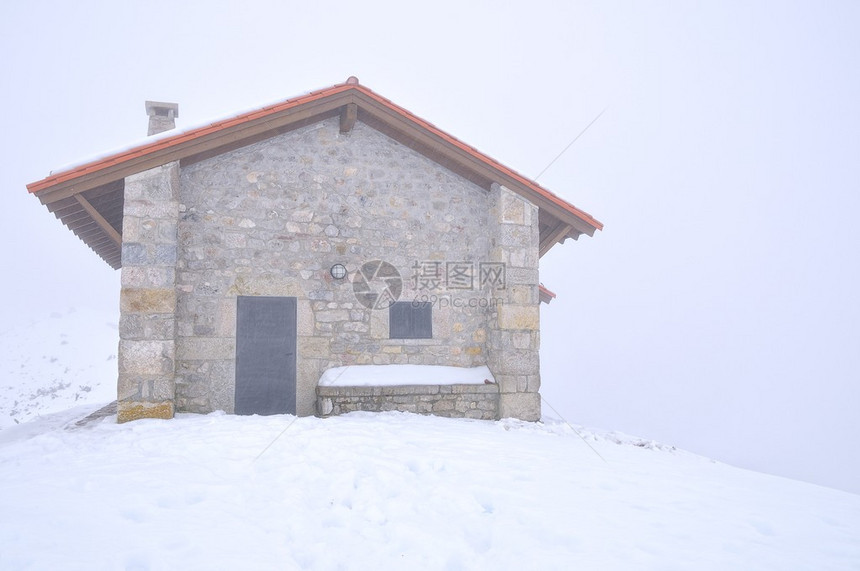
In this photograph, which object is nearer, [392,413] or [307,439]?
[307,439]

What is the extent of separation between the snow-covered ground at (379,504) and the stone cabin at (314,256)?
41.1 inches

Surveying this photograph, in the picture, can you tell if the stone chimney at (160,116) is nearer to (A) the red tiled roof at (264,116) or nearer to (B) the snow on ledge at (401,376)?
(A) the red tiled roof at (264,116)

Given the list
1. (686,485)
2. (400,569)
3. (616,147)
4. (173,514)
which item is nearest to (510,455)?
(686,485)

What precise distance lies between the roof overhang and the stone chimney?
2514 millimetres

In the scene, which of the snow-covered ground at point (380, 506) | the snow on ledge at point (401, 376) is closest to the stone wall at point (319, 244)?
the snow on ledge at point (401, 376)

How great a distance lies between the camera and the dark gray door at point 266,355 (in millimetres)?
7012

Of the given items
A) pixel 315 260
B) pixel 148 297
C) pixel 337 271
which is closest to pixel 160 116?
pixel 148 297

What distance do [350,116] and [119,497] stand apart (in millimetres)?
5700

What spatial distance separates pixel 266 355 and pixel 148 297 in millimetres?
1741

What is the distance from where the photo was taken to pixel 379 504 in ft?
12.4

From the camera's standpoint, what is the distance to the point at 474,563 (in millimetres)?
3000

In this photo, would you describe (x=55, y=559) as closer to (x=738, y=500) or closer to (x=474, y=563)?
(x=474, y=563)

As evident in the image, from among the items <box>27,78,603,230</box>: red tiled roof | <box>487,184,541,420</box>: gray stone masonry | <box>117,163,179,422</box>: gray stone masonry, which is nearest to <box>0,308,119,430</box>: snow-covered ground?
<box>117,163,179,422</box>: gray stone masonry

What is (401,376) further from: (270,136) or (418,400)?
(270,136)
